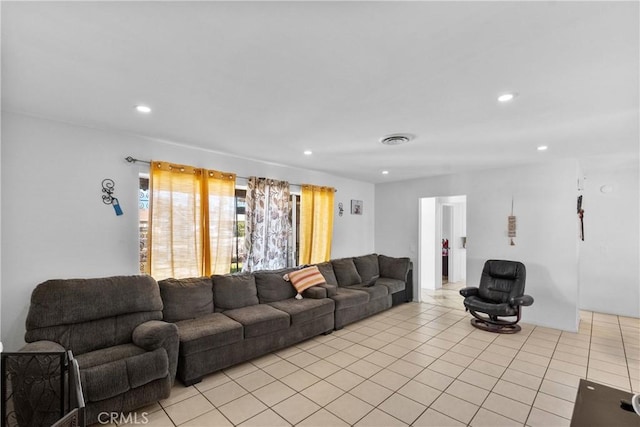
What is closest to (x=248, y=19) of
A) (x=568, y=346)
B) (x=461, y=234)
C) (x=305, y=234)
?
(x=305, y=234)

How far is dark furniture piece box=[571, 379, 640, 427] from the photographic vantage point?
1462 mm

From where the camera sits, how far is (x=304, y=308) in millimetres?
3672

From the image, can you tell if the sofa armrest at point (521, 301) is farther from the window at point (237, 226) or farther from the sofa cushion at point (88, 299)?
the sofa cushion at point (88, 299)

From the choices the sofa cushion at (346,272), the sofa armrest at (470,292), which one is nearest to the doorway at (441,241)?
the sofa armrest at (470,292)

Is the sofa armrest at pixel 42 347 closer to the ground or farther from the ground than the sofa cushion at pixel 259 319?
farther from the ground

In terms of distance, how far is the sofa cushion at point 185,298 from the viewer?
3096 millimetres

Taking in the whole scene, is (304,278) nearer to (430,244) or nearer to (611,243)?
(430,244)

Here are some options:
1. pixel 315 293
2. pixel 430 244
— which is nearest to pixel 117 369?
pixel 315 293

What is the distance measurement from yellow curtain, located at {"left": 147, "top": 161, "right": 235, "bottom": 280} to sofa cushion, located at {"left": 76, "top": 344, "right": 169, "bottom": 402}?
1.08 m

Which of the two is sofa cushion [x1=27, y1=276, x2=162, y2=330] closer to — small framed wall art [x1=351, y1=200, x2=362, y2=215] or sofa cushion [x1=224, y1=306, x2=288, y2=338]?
sofa cushion [x1=224, y1=306, x2=288, y2=338]

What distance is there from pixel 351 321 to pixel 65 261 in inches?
141

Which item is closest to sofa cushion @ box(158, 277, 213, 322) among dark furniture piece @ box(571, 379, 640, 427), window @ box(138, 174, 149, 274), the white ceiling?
window @ box(138, 174, 149, 274)

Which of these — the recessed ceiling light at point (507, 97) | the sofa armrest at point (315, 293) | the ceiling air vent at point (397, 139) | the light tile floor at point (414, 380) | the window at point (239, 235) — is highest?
the recessed ceiling light at point (507, 97)

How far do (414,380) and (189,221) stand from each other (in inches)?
121
